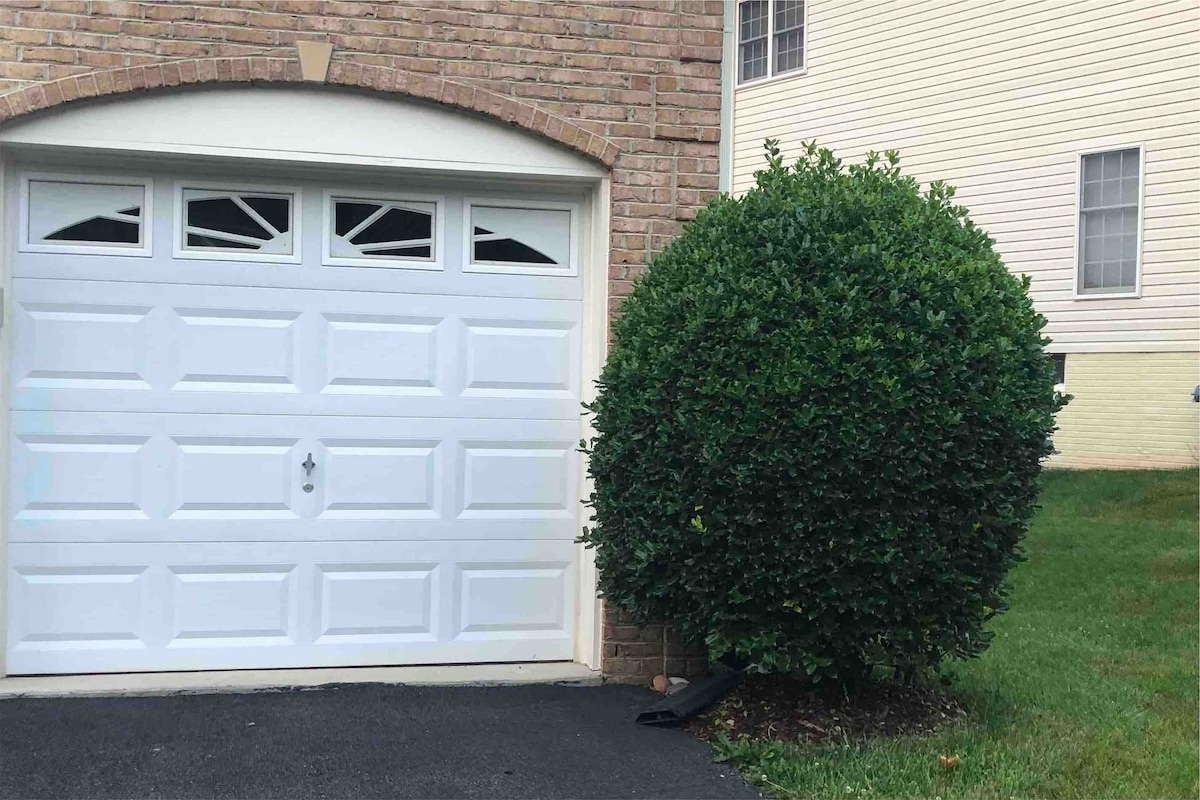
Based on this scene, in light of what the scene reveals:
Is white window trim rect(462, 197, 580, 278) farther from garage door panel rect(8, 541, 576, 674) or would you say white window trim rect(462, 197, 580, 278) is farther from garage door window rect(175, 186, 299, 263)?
garage door panel rect(8, 541, 576, 674)

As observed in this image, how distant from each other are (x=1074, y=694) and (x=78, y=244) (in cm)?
545

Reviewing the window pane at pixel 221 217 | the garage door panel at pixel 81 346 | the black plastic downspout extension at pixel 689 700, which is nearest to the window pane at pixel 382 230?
the window pane at pixel 221 217

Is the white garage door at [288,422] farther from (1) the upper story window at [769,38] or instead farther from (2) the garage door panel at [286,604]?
(1) the upper story window at [769,38]

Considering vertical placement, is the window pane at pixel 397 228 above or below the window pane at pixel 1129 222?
below

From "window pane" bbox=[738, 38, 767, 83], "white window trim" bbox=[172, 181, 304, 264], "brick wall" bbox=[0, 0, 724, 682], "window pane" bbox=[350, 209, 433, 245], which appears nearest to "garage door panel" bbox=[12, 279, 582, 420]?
"white window trim" bbox=[172, 181, 304, 264]

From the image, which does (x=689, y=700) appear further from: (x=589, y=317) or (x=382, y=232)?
(x=382, y=232)

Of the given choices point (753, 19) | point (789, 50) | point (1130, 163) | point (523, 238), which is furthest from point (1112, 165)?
point (523, 238)

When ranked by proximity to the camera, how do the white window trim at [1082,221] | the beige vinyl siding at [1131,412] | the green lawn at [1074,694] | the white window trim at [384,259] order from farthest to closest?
1. the white window trim at [1082,221]
2. the beige vinyl siding at [1131,412]
3. the white window trim at [384,259]
4. the green lawn at [1074,694]

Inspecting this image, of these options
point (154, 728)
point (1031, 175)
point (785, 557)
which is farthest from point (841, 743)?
point (1031, 175)

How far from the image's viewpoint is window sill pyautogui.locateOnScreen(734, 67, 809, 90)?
611 inches

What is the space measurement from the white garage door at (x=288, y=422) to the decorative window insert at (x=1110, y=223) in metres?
9.13

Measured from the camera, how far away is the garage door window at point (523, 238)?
19.8 ft

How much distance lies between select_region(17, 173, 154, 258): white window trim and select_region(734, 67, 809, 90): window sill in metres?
11.4

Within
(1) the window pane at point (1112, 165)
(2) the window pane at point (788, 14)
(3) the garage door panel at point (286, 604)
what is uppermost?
(2) the window pane at point (788, 14)
